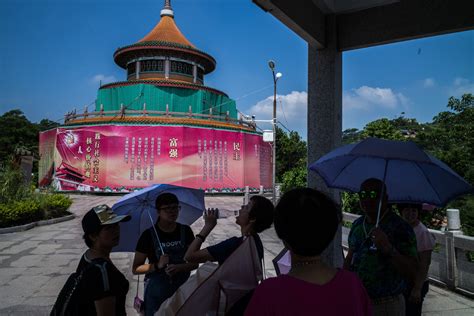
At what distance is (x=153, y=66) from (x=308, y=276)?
28.8 meters

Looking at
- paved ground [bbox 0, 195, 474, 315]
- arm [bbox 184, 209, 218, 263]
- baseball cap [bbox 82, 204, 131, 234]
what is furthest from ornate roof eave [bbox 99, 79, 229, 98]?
baseball cap [bbox 82, 204, 131, 234]

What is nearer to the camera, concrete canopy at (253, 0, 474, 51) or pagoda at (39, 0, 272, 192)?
concrete canopy at (253, 0, 474, 51)

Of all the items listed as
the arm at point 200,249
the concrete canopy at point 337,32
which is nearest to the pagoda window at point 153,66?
the concrete canopy at point 337,32

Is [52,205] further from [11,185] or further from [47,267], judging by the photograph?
[47,267]

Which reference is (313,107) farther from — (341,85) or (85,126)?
(85,126)

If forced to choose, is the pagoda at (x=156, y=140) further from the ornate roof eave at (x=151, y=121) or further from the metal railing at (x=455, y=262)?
the metal railing at (x=455, y=262)

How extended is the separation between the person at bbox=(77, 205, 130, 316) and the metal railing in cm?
500

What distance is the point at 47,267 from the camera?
6770 mm

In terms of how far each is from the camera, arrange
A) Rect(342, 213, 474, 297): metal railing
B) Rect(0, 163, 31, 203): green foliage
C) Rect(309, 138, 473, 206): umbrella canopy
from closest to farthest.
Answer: Rect(309, 138, 473, 206): umbrella canopy, Rect(342, 213, 474, 297): metal railing, Rect(0, 163, 31, 203): green foliage

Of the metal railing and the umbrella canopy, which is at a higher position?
the umbrella canopy

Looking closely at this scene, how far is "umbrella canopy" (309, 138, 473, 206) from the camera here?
2.47 metres

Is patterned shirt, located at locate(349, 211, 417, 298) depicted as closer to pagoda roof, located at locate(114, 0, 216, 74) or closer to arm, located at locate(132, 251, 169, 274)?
arm, located at locate(132, 251, 169, 274)

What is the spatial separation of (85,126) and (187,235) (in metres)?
23.4

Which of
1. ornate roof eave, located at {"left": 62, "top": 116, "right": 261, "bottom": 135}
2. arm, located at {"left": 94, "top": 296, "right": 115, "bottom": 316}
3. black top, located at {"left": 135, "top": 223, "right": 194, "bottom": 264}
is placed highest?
ornate roof eave, located at {"left": 62, "top": 116, "right": 261, "bottom": 135}
